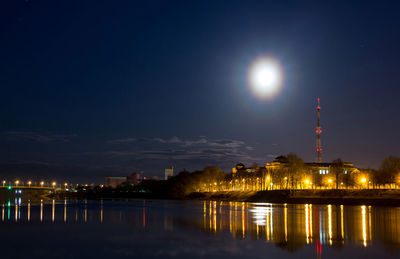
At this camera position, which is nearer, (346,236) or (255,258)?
(255,258)

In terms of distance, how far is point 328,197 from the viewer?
380 feet

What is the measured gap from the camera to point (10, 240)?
31.3 metres

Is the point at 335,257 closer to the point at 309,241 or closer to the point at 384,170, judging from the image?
the point at 309,241

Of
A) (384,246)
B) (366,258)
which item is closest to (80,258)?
(366,258)

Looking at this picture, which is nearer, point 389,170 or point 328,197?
point 328,197

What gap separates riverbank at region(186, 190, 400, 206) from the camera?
10047 cm

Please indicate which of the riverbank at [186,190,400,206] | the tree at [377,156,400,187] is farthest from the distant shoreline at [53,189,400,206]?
the tree at [377,156,400,187]

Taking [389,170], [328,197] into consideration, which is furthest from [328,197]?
[389,170]

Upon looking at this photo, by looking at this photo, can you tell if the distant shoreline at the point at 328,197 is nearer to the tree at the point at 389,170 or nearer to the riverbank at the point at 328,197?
the riverbank at the point at 328,197

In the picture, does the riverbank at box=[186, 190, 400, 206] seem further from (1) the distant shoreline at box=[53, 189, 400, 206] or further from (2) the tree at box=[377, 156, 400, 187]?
(2) the tree at box=[377, 156, 400, 187]

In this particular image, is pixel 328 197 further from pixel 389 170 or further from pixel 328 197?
pixel 389 170

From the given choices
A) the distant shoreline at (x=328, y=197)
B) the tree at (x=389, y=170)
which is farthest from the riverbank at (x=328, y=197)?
the tree at (x=389, y=170)

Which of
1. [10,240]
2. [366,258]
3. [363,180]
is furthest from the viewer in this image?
[363,180]

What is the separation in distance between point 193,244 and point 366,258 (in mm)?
11284
